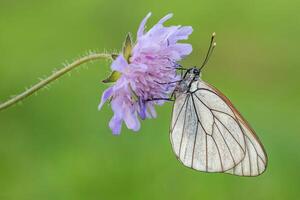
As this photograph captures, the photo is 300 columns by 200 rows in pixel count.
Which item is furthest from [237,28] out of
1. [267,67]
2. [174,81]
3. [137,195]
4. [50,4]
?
[174,81]

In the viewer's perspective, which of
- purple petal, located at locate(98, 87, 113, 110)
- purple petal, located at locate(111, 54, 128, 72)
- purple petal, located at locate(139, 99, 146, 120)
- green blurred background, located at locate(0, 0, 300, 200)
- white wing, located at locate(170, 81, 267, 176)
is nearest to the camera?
purple petal, located at locate(111, 54, 128, 72)

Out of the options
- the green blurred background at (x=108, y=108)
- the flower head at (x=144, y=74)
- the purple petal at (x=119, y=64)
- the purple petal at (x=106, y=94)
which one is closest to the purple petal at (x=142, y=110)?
the flower head at (x=144, y=74)

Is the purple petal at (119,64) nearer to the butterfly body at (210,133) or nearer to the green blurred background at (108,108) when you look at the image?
the butterfly body at (210,133)

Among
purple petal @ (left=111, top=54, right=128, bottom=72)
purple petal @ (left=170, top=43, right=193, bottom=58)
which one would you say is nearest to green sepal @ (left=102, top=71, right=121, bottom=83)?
purple petal @ (left=111, top=54, right=128, bottom=72)

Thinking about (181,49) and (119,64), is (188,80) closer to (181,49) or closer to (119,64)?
(181,49)

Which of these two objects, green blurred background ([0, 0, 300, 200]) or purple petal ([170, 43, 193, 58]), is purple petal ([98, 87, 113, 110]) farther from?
green blurred background ([0, 0, 300, 200])
